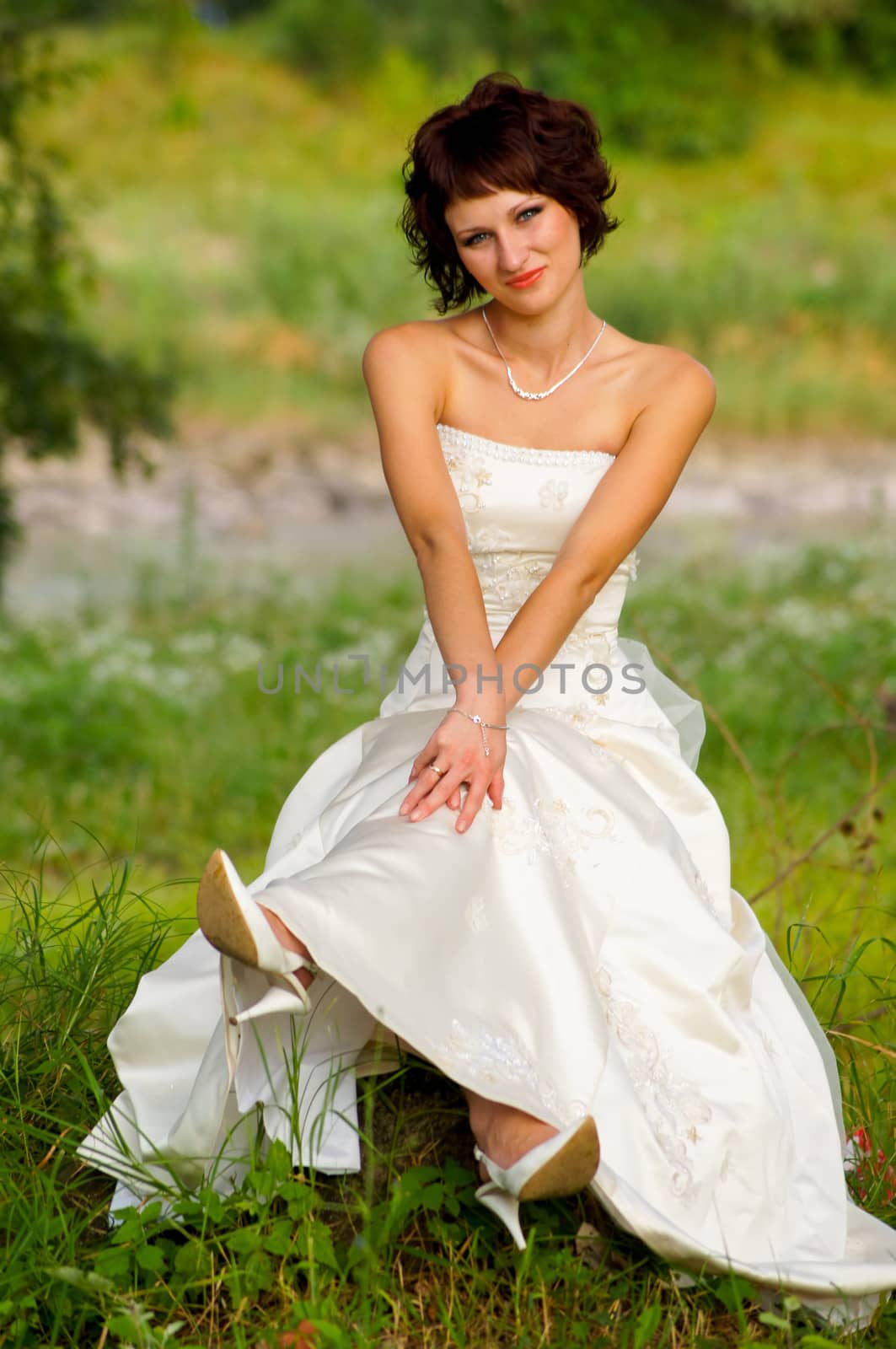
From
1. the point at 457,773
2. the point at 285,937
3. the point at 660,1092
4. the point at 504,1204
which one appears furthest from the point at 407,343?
the point at 504,1204

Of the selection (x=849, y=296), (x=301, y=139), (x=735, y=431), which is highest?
(x=301, y=139)

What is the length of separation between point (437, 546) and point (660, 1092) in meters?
1.03

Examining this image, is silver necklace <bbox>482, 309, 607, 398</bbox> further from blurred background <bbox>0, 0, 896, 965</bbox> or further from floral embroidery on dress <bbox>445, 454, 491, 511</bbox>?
blurred background <bbox>0, 0, 896, 965</bbox>

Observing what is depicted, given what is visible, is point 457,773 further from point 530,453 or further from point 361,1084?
point 530,453

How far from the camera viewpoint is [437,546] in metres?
2.59

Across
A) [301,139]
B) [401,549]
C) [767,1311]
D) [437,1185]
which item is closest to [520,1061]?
[437,1185]

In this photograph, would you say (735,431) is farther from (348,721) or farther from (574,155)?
Answer: (574,155)

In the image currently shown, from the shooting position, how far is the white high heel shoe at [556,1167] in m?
1.76

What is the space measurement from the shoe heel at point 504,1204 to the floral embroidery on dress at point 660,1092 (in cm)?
28

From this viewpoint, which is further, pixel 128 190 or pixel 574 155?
pixel 128 190

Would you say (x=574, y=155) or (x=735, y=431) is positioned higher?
(x=574, y=155)

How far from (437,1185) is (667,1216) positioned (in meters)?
0.33

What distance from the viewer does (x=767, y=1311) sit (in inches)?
79.4

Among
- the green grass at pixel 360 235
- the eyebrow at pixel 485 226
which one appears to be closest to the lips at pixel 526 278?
the eyebrow at pixel 485 226
